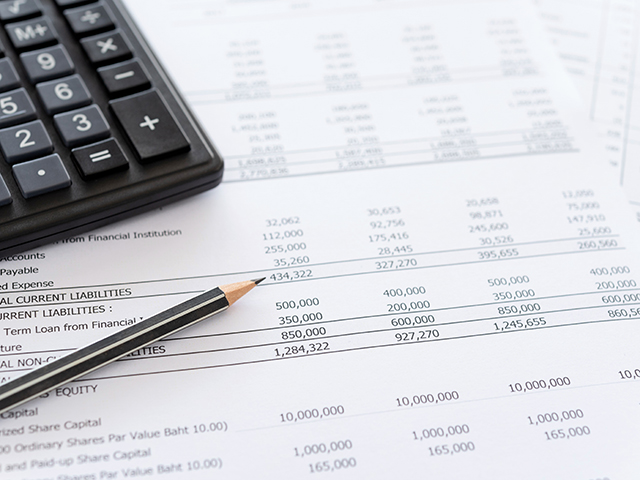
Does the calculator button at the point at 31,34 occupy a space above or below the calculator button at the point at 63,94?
above

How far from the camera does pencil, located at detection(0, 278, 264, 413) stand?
30cm

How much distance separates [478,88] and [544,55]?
0.08m

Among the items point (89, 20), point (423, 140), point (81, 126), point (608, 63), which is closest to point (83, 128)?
point (81, 126)

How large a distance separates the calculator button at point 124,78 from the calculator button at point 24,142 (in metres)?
0.05

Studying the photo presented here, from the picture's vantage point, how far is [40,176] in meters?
0.35

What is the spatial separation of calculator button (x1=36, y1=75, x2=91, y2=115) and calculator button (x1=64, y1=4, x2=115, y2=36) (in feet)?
0.16

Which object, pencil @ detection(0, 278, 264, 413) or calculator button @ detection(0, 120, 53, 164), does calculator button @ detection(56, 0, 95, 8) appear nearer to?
calculator button @ detection(0, 120, 53, 164)

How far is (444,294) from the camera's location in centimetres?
37

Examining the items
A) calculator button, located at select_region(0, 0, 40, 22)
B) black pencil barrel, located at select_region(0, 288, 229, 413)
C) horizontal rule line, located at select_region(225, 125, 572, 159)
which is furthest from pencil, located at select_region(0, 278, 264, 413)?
calculator button, located at select_region(0, 0, 40, 22)

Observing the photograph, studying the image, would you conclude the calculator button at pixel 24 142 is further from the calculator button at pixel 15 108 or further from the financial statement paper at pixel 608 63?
the financial statement paper at pixel 608 63

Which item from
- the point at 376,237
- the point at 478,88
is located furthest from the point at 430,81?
the point at 376,237

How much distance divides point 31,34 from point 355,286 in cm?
28

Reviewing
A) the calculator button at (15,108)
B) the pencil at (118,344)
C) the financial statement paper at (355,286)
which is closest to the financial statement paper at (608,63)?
the financial statement paper at (355,286)

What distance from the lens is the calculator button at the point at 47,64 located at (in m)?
0.39
